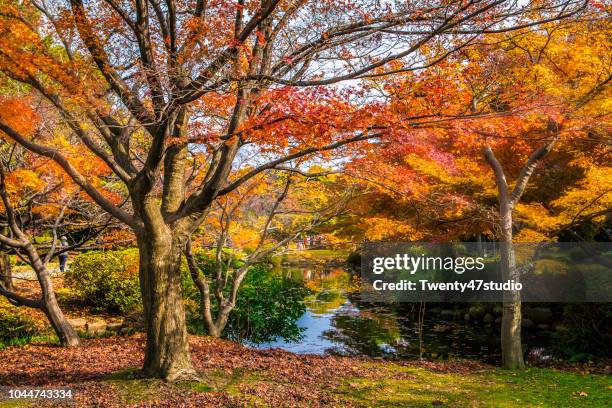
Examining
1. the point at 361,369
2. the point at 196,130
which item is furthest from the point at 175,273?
the point at 361,369

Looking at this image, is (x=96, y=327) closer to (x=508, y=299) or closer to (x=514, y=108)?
(x=508, y=299)

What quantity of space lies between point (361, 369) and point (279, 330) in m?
4.70

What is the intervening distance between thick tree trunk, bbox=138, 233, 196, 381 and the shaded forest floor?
227 millimetres

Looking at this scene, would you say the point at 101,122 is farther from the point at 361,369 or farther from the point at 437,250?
the point at 437,250

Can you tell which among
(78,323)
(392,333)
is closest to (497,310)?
(392,333)

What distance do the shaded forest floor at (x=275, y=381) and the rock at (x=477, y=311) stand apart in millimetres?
6942

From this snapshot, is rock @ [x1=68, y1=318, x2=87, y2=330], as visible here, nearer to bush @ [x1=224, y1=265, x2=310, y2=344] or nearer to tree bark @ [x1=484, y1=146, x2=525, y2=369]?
bush @ [x1=224, y1=265, x2=310, y2=344]

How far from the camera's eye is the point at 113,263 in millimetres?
12133

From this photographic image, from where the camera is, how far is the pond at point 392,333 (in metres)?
12.4

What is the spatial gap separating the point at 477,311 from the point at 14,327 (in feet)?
44.1

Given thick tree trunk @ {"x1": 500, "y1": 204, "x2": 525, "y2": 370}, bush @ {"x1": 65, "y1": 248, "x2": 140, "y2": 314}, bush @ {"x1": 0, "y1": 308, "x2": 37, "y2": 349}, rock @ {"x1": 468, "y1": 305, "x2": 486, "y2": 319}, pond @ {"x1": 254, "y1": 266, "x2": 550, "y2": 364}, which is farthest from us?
rock @ {"x1": 468, "y1": 305, "x2": 486, "y2": 319}

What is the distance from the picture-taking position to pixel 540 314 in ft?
47.8

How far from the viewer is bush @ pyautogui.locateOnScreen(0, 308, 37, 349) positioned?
977cm

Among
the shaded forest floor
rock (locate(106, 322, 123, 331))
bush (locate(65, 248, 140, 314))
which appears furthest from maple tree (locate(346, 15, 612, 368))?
bush (locate(65, 248, 140, 314))
